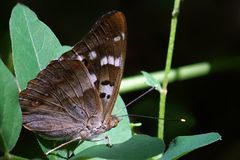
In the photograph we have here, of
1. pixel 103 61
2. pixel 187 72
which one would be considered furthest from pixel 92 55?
pixel 187 72

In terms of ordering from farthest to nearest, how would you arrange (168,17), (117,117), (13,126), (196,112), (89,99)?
(168,17) < (196,112) < (89,99) < (117,117) < (13,126)

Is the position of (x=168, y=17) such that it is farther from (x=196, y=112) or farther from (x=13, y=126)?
(x=13, y=126)

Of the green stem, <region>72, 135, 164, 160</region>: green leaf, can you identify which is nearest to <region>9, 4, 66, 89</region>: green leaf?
<region>72, 135, 164, 160</region>: green leaf

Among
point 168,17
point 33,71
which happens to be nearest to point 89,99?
point 33,71

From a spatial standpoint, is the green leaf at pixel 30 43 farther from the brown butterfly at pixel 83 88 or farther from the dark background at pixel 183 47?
the dark background at pixel 183 47

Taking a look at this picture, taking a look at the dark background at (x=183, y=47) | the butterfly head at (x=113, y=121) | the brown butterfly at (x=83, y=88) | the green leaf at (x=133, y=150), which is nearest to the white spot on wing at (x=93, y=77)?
the brown butterfly at (x=83, y=88)

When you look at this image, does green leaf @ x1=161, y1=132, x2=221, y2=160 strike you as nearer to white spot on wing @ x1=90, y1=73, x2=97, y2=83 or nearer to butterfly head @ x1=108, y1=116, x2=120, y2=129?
butterfly head @ x1=108, y1=116, x2=120, y2=129

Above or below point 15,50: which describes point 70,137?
below
